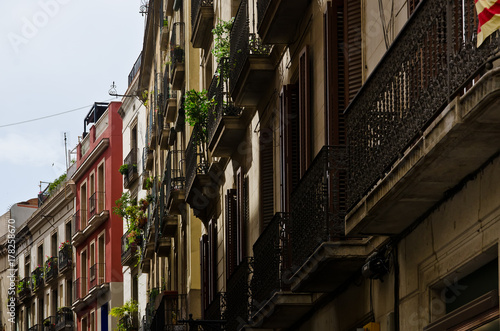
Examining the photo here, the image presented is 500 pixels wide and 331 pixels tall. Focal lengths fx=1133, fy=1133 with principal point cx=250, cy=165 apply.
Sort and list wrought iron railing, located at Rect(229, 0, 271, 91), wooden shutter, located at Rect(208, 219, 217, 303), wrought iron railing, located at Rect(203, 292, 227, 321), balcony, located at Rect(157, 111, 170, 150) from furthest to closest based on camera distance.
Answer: balcony, located at Rect(157, 111, 170, 150) < wooden shutter, located at Rect(208, 219, 217, 303) < wrought iron railing, located at Rect(203, 292, 227, 321) < wrought iron railing, located at Rect(229, 0, 271, 91)

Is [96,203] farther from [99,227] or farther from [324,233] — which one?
[324,233]

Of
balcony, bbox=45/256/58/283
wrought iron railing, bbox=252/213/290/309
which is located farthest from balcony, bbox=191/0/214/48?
balcony, bbox=45/256/58/283

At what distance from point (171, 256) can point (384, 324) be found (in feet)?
79.2

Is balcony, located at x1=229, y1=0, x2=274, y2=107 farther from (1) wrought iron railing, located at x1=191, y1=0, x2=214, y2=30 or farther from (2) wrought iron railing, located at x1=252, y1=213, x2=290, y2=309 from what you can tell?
(1) wrought iron railing, located at x1=191, y1=0, x2=214, y2=30

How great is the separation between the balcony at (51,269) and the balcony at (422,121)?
147 feet

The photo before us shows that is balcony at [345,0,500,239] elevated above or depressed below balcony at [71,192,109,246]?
below

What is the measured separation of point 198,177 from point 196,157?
0.97m

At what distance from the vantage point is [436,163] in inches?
347

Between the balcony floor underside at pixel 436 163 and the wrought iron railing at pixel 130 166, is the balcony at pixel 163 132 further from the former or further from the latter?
the balcony floor underside at pixel 436 163

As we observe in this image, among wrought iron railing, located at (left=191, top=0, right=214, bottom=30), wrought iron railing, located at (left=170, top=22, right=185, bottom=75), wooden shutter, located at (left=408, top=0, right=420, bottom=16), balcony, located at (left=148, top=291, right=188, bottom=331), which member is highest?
wrought iron railing, located at (left=170, top=22, right=185, bottom=75)

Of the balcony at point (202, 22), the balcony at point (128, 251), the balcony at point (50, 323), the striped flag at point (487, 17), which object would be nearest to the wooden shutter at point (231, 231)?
the balcony at point (202, 22)

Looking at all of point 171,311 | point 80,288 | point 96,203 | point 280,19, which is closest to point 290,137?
point 280,19

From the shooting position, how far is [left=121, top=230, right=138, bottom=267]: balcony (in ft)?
144

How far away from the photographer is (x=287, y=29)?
15633 millimetres
